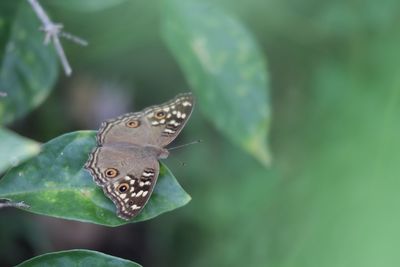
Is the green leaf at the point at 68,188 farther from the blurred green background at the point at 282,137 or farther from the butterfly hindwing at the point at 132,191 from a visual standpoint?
the blurred green background at the point at 282,137

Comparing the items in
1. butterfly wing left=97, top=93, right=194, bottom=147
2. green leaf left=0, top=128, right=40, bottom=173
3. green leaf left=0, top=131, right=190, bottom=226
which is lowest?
butterfly wing left=97, top=93, right=194, bottom=147

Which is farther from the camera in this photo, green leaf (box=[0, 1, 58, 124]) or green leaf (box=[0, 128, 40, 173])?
green leaf (box=[0, 1, 58, 124])

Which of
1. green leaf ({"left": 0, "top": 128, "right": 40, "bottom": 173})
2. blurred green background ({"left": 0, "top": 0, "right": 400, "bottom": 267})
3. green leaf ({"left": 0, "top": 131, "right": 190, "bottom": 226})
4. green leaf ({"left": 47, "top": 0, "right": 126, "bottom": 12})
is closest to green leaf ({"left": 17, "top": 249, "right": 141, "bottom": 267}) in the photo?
green leaf ({"left": 0, "top": 131, "right": 190, "bottom": 226})

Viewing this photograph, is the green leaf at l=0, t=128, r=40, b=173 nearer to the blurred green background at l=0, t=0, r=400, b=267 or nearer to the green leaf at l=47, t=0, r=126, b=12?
the green leaf at l=47, t=0, r=126, b=12

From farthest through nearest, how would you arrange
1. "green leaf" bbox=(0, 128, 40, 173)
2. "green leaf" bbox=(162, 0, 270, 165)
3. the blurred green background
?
the blurred green background → "green leaf" bbox=(162, 0, 270, 165) → "green leaf" bbox=(0, 128, 40, 173)

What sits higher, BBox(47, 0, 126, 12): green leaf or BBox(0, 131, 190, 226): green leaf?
BBox(47, 0, 126, 12): green leaf

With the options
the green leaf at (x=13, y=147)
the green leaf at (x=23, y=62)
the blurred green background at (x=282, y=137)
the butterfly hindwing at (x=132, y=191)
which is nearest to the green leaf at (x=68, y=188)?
the butterfly hindwing at (x=132, y=191)

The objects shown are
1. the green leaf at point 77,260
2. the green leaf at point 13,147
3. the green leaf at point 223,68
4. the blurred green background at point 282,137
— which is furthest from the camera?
the blurred green background at point 282,137
